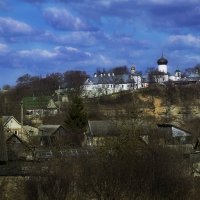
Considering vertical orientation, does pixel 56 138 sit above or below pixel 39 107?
below

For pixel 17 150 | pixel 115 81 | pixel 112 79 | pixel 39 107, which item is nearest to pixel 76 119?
pixel 17 150

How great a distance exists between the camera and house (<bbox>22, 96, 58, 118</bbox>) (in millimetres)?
95613

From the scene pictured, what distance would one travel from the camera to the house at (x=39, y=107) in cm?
9561

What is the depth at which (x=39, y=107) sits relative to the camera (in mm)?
103000

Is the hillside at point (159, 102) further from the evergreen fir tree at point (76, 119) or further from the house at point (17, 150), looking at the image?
the house at point (17, 150)

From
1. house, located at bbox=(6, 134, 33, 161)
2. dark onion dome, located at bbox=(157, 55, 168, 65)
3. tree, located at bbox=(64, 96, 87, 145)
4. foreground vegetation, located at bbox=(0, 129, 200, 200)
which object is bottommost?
house, located at bbox=(6, 134, 33, 161)

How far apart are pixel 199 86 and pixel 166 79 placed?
745 inches

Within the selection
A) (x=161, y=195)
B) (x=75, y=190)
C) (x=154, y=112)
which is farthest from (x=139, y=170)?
(x=154, y=112)

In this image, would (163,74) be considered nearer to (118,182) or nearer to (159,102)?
(159,102)

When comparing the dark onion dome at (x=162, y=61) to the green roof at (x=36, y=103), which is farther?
the dark onion dome at (x=162, y=61)

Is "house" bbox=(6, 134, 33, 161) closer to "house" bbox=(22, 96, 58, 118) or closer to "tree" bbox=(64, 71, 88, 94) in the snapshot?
"house" bbox=(22, 96, 58, 118)

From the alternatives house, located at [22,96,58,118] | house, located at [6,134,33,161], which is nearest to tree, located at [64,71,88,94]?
house, located at [22,96,58,118]

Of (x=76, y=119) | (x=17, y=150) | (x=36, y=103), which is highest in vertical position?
(x=36, y=103)

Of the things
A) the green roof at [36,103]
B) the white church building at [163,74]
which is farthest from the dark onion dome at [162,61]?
the green roof at [36,103]
